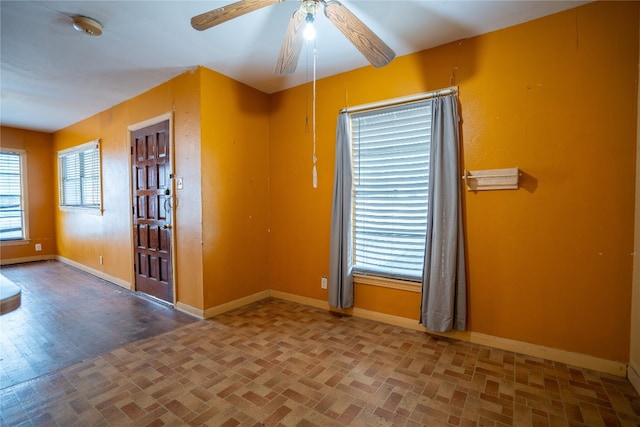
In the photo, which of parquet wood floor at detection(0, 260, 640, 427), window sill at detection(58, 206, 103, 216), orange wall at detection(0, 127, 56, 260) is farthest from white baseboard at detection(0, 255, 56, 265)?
parquet wood floor at detection(0, 260, 640, 427)

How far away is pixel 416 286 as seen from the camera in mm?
2828

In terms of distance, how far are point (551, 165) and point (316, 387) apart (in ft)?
7.99

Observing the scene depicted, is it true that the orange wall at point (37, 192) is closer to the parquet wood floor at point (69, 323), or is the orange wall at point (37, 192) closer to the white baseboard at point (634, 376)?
the parquet wood floor at point (69, 323)

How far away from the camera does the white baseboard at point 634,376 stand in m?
1.92

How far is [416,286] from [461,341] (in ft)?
1.95

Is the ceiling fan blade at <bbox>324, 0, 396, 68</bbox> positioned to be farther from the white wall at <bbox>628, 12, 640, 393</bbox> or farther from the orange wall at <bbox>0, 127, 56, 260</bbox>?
the orange wall at <bbox>0, 127, 56, 260</bbox>

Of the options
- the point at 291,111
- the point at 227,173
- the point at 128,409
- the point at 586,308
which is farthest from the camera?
the point at 291,111

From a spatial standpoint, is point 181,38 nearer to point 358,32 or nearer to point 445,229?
point 358,32

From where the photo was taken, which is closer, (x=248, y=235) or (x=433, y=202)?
(x=433, y=202)

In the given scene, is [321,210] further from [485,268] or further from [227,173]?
[485,268]

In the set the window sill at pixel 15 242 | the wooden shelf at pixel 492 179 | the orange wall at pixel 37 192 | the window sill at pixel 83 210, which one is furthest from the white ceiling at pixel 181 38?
the window sill at pixel 15 242

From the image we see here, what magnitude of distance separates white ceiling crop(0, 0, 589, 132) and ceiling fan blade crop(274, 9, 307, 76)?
1.45 feet

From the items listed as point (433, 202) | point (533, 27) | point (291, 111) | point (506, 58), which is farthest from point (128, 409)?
point (533, 27)

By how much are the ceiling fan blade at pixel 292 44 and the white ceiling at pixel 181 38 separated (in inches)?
17.4
